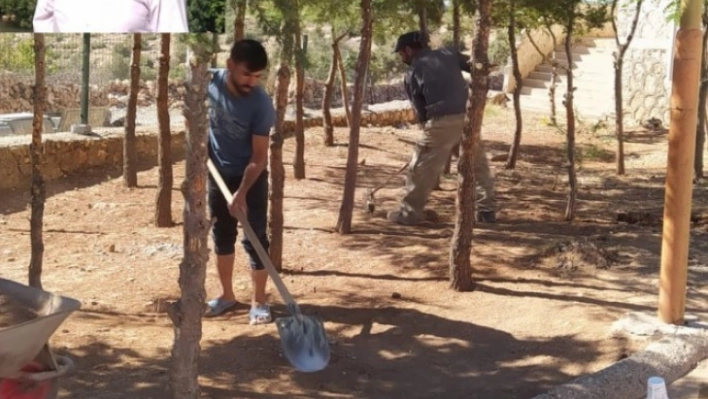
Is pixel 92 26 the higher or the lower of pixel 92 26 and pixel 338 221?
the higher

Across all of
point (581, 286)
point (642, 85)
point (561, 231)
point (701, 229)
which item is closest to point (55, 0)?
point (581, 286)

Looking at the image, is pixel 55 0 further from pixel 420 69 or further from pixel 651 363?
pixel 651 363

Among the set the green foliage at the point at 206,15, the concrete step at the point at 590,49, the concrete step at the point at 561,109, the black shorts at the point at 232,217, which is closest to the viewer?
the black shorts at the point at 232,217

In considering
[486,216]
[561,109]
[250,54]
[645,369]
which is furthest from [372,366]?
[561,109]

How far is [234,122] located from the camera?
5.39 metres

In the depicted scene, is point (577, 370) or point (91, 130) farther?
point (91, 130)

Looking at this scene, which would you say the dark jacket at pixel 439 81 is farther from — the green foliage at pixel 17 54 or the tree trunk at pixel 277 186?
the green foliage at pixel 17 54

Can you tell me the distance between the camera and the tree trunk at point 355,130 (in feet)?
25.1

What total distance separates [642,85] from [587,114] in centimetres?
131

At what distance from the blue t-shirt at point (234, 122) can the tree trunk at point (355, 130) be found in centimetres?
222

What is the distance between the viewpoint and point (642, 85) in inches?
774

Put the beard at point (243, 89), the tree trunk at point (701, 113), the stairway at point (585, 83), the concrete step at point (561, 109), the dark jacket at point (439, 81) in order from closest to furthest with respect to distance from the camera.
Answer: the beard at point (243, 89)
the dark jacket at point (439, 81)
the tree trunk at point (701, 113)
the concrete step at point (561, 109)
the stairway at point (585, 83)

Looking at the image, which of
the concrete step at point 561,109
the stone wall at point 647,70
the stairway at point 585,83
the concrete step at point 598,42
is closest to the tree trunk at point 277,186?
the concrete step at point 561,109

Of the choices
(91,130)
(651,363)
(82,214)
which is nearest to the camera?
(651,363)
